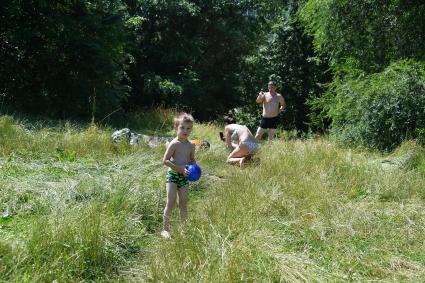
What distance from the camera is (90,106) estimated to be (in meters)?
14.6

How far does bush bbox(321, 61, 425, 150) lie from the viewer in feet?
31.9

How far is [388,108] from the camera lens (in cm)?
983

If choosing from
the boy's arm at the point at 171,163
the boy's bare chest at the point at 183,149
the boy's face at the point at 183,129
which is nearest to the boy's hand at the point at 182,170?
the boy's arm at the point at 171,163

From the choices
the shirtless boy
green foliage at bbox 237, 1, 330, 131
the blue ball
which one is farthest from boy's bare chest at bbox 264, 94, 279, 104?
green foliage at bbox 237, 1, 330, 131

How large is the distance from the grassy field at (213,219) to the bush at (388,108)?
7.73 ft

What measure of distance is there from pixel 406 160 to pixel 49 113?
9496 millimetres

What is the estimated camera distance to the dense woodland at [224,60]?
10516 millimetres

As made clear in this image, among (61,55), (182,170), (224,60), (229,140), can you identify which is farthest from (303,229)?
(224,60)

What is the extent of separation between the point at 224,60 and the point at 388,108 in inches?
591

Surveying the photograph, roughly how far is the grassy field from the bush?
2.36 m

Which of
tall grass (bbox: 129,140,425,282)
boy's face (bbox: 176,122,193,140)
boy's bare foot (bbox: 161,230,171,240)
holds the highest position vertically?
boy's face (bbox: 176,122,193,140)

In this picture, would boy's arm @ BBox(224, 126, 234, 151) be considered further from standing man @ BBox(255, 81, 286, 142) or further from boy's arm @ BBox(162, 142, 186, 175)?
boy's arm @ BBox(162, 142, 186, 175)

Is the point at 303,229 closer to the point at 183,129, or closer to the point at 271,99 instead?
the point at 183,129

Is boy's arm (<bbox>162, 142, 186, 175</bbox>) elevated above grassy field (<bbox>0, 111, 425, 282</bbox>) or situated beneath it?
elevated above
